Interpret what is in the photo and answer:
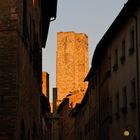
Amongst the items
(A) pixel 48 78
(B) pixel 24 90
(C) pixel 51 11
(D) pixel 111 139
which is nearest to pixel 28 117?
(B) pixel 24 90

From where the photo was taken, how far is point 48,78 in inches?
2717

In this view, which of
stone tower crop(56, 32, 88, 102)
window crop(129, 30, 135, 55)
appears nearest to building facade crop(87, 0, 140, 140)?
window crop(129, 30, 135, 55)

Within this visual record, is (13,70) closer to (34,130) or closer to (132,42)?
(34,130)

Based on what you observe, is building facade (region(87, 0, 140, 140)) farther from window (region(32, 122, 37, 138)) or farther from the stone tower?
the stone tower

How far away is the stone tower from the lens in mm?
107312

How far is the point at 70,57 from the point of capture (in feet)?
355

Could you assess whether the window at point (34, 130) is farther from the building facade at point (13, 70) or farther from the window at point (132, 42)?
the window at point (132, 42)

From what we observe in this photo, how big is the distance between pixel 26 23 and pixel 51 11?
37.6 ft

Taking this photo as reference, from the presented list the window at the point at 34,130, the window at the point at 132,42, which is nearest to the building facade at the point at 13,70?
the window at the point at 34,130

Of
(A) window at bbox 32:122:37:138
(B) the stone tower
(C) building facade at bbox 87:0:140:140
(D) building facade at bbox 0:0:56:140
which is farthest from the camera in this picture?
(B) the stone tower

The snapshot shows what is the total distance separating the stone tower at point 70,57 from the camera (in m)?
107

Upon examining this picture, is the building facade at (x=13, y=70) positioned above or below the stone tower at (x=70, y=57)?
below

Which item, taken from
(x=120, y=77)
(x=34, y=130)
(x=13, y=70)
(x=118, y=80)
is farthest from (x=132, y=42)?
(x=13, y=70)

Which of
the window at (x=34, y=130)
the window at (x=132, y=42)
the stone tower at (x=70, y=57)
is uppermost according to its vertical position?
the stone tower at (x=70, y=57)
